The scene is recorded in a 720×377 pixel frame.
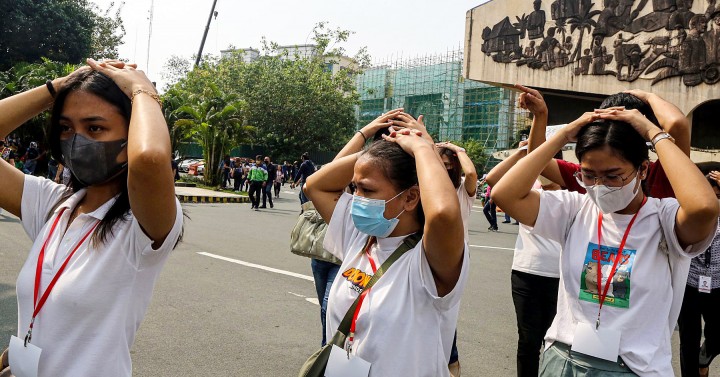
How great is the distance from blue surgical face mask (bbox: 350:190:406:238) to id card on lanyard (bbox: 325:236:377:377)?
0.25 m

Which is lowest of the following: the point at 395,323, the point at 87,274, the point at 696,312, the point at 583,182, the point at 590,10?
the point at 696,312

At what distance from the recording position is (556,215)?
8.84 feet

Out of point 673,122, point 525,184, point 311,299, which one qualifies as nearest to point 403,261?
point 525,184

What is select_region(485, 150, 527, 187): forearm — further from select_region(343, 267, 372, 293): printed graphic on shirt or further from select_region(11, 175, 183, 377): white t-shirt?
select_region(11, 175, 183, 377): white t-shirt

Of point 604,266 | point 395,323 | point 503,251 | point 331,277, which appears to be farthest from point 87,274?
point 503,251

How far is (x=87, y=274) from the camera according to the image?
6.22ft

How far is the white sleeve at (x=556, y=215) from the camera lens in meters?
2.69

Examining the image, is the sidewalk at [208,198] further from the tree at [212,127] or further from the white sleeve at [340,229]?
the white sleeve at [340,229]

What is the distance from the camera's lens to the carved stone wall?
62.7 ft

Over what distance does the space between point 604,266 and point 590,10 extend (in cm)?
2209

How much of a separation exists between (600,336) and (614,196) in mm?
565

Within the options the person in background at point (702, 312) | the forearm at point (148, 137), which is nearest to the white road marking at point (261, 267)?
the person in background at point (702, 312)

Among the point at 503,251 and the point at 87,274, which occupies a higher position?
the point at 87,274

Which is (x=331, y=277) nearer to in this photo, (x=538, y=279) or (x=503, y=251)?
(x=538, y=279)
